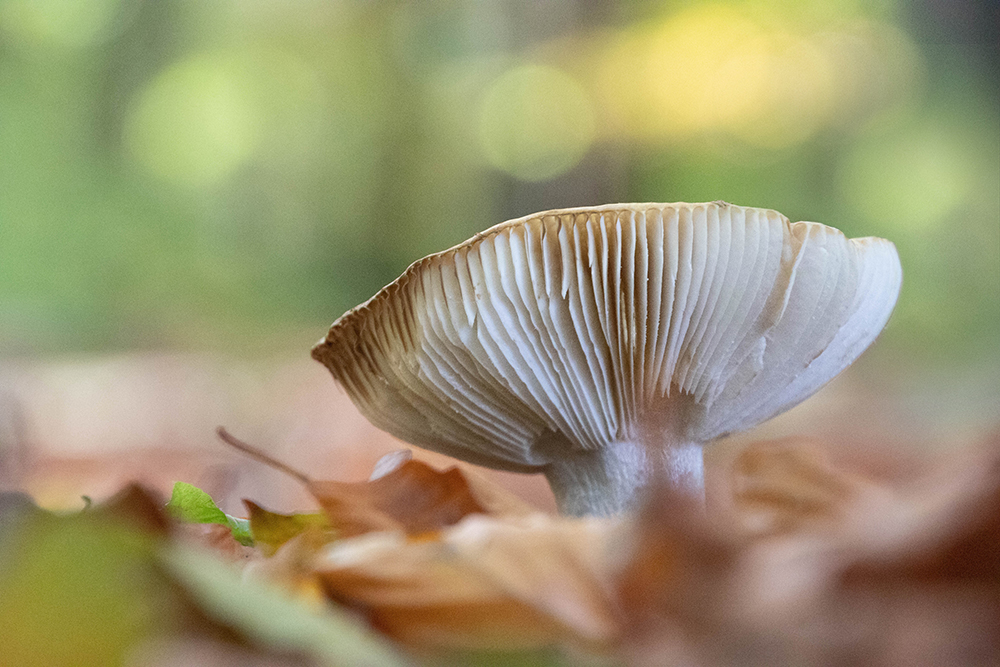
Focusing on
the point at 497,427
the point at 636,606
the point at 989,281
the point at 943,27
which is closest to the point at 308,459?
the point at 497,427

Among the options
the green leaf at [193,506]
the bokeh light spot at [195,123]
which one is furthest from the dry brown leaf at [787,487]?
the bokeh light spot at [195,123]

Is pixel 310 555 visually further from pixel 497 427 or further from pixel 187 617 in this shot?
pixel 497 427

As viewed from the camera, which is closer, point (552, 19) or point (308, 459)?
point (308, 459)

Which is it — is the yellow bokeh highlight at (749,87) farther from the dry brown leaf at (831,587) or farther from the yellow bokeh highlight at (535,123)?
the dry brown leaf at (831,587)

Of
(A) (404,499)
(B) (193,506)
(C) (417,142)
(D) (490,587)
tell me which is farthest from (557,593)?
(C) (417,142)

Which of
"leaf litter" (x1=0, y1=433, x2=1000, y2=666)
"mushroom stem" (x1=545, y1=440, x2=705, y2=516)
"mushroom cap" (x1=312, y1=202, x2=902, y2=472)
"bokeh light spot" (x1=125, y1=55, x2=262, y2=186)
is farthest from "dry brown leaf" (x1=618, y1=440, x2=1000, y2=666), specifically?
"bokeh light spot" (x1=125, y1=55, x2=262, y2=186)

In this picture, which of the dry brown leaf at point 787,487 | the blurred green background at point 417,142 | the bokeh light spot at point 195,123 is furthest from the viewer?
the bokeh light spot at point 195,123

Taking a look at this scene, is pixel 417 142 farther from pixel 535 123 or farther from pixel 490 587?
pixel 490 587

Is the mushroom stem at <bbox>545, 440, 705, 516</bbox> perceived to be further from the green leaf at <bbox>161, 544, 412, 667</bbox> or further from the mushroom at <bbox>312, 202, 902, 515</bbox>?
the green leaf at <bbox>161, 544, 412, 667</bbox>
